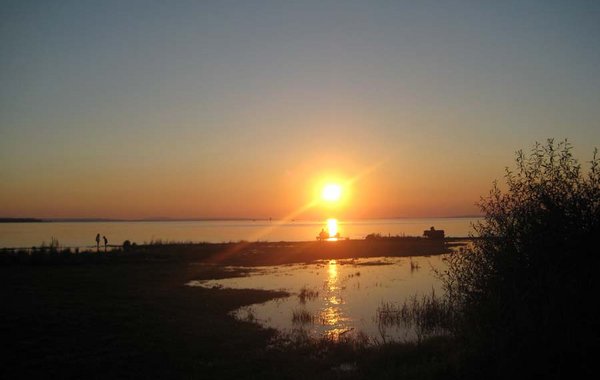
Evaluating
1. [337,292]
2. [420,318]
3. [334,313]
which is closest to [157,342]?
[334,313]

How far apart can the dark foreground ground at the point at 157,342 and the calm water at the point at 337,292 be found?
7.29 ft

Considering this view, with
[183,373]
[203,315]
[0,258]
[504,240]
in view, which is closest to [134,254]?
[0,258]

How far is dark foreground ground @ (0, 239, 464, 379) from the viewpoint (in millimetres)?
13930

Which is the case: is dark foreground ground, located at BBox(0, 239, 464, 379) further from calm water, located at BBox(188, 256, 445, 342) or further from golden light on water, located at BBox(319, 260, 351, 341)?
golden light on water, located at BBox(319, 260, 351, 341)

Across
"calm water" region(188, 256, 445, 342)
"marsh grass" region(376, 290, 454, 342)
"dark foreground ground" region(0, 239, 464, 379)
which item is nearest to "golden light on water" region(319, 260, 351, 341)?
"calm water" region(188, 256, 445, 342)

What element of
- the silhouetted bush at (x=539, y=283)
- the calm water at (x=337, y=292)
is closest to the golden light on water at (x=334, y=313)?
the calm water at (x=337, y=292)

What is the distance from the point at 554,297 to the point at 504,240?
6.91ft

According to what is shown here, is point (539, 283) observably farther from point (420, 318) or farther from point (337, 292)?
point (337, 292)

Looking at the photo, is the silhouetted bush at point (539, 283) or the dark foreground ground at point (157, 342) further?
the dark foreground ground at point (157, 342)

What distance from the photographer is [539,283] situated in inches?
431

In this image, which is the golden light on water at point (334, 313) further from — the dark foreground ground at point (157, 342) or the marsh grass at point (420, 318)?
the dark foreground ground at point (157, 342)

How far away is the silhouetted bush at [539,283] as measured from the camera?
415 inches

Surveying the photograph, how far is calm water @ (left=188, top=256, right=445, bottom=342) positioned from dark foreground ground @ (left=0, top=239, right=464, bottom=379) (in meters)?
2.22

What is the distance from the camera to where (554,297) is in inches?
422
